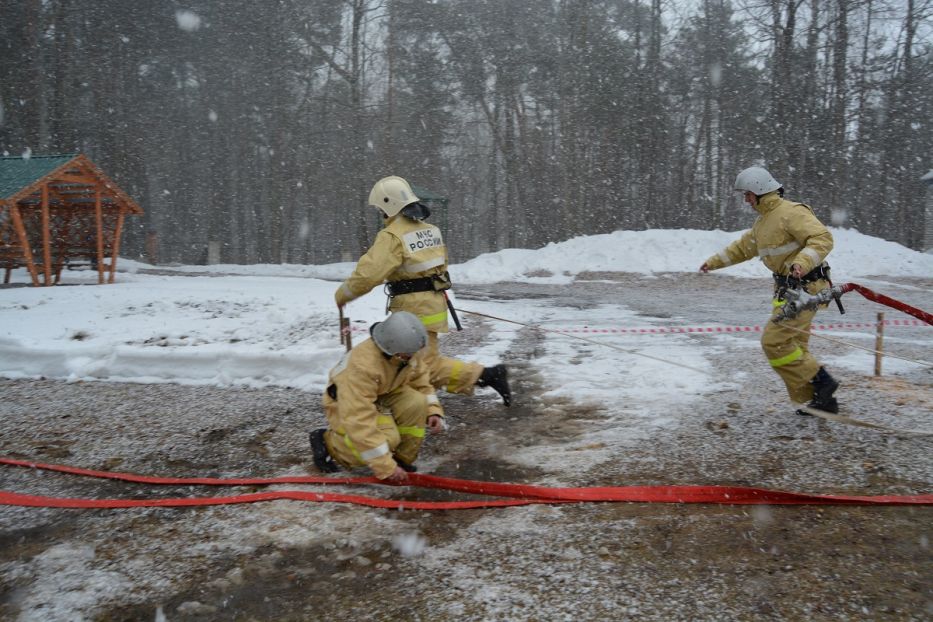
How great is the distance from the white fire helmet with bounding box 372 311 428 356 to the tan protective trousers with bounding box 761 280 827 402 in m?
2.61

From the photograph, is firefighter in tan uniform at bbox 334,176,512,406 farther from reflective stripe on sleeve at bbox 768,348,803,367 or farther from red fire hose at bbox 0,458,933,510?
reflective stripe on sleeve at bbox 768,348,803,367

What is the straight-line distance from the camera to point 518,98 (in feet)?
104

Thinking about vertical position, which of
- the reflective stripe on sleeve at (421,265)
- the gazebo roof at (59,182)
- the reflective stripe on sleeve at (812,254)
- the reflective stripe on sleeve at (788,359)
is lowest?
the reflective stripe on sleeve at (788,359)

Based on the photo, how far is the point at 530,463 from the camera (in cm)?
453

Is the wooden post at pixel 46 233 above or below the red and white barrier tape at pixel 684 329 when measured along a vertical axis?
above

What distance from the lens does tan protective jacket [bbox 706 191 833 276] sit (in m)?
4.93

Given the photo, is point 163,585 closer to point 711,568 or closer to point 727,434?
point 711,568

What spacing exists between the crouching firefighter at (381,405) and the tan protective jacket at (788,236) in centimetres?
271

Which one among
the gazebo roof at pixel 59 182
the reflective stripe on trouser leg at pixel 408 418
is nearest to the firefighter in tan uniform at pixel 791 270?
the reflective stripe on trouser leg at pixel 408 418

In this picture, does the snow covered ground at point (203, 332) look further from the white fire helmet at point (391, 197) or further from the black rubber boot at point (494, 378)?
the white fire helmet at point (391, 197)

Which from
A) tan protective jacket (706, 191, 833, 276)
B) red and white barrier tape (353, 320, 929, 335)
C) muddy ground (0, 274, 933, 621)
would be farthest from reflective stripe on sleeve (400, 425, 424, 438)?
red and white barrier tape (353, 320, 929, 335)

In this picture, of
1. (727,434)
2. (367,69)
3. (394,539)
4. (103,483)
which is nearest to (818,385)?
(727,434)

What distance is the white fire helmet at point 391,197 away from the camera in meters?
5.11

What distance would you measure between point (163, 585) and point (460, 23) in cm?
3023
